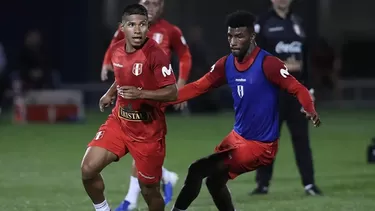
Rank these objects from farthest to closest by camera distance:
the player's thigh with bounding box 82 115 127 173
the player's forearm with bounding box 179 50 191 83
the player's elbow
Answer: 1. the player's forearm with bounding box 179 50 191 83
2. the player's thigh with bounding box 82 115 127 173
3. the player's elbow

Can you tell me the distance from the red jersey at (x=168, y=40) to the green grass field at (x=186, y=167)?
1566 millimetres

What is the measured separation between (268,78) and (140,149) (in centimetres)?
132

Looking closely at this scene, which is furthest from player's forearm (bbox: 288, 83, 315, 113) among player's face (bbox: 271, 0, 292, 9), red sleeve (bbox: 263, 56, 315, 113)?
player's face (bbox: 271, 0, 292, 9)

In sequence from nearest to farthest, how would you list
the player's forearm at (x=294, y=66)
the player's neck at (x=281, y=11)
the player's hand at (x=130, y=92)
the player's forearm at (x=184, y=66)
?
the player's hand at (x=130, y=92), the player's forearm at (x=184, y=66), the player's forearm at (x=294, y=66), the player's neck at (x=281, y=11)

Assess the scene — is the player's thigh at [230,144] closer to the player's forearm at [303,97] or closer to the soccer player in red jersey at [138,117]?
the soccer player in red jersey at [138,117]

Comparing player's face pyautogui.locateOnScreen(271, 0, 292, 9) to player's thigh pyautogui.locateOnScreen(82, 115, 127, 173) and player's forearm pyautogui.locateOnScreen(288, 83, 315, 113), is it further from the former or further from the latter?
player's thigh pyautogui.locateOnScreen(82, 115, 127, 173)

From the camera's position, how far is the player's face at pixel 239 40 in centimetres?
938

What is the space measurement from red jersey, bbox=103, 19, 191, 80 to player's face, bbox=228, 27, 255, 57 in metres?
1.94

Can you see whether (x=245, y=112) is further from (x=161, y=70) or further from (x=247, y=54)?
(x=161, y=70)

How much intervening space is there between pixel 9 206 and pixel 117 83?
257 centimetres

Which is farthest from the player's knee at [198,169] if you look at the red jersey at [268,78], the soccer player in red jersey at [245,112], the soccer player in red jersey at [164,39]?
the soccer player in red jersey at [164,39]

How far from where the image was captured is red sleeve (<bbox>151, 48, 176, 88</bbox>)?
30.0ft

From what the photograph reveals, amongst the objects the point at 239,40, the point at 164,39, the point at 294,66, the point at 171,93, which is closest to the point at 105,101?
the point at 171,93

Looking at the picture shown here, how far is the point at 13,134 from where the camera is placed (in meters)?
20.6
